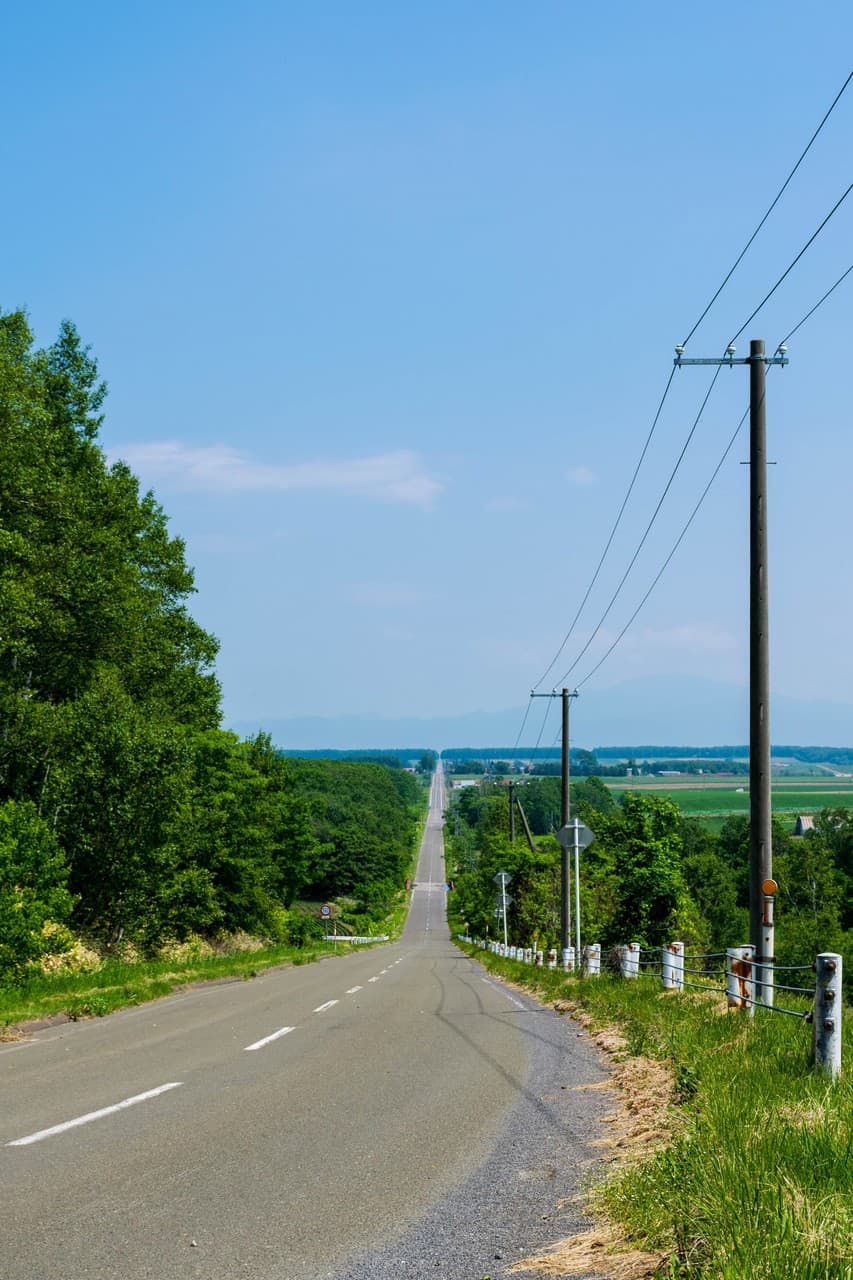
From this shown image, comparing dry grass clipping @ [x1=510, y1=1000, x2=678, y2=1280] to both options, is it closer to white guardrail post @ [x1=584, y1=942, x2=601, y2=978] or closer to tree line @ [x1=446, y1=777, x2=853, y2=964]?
white guardrail post @ [x1=584, y1=942, x2=601, y2=978]

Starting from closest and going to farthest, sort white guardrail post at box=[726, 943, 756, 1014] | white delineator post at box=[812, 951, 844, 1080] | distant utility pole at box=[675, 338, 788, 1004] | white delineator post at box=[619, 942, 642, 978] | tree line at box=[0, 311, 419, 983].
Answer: white delineator post at box=[812, 951, 844, 1080] → white guardrail post at box=[726, 943, 756, 1014] → distant utility pole at box=[675, 338, 788, 1004] → white delineator post at box=[619, 942, 642, 978] → tree line at box=[0, 311, 419, 983]

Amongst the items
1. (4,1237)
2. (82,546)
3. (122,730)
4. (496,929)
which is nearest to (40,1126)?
(4,1237)

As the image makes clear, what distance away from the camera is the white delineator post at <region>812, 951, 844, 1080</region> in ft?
27.2

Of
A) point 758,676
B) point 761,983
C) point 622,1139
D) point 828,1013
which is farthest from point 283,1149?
point 758,676

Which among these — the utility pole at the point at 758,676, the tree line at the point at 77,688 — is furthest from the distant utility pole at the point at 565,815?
the utility pole at the point at 758,676

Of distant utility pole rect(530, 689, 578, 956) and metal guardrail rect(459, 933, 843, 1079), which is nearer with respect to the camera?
metal guardrail rect(459, 933, 843, 1079)

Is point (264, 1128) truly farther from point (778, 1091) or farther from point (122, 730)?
Result: point (122, 730)

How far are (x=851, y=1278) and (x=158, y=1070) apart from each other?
8940 mm

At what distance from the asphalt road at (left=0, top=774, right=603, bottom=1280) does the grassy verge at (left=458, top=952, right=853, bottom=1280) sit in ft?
2.05

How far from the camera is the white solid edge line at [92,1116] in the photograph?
305 inches

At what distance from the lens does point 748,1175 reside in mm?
5188

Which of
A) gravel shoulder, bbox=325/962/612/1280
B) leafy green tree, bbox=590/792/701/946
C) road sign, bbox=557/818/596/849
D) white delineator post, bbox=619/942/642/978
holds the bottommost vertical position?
leafy green tree, bbox=590/792/701/946

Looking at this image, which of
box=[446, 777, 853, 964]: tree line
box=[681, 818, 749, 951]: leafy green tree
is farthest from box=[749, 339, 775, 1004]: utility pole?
box=[681, 818, 749, 951]: leafy green tree

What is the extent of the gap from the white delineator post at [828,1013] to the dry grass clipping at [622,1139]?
120 centimetres
